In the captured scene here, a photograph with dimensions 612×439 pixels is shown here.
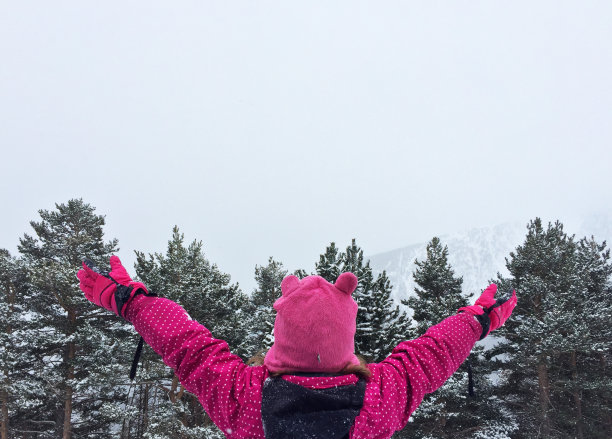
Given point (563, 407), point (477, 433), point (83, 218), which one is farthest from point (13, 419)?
point (563, 407)

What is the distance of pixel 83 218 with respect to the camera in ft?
56.0

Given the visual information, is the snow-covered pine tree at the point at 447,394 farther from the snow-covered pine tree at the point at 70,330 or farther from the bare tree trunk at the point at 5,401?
the bare tree trunk at the point at 5,401

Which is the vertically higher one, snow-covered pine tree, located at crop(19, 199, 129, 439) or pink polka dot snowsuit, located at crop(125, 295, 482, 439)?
snow-covered pine tree, located at crop(19, 199, 129, 439)

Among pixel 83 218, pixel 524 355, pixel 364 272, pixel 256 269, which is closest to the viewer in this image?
pixel 364 272

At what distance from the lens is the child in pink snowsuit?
1.56 m

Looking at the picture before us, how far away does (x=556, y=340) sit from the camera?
13945 mm

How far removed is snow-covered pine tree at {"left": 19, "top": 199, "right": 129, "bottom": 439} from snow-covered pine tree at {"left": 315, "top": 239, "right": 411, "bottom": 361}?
927cm

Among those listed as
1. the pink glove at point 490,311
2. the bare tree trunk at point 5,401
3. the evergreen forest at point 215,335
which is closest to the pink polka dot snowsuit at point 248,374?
the pink glove at point 490,311

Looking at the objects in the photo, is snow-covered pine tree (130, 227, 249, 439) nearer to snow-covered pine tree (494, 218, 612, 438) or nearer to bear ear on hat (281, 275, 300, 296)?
snow-covered pine tree (494, 218, 612, 438)

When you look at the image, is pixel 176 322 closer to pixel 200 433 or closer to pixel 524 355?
pixel 200 433

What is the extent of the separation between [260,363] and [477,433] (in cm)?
1728

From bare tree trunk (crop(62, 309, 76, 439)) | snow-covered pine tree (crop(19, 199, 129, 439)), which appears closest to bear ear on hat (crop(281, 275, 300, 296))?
snow-covered pine tree (crop(19, 199, 129, 439))

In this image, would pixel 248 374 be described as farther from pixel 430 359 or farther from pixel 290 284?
pixel 430 359

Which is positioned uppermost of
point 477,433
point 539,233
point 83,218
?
point 83,218
